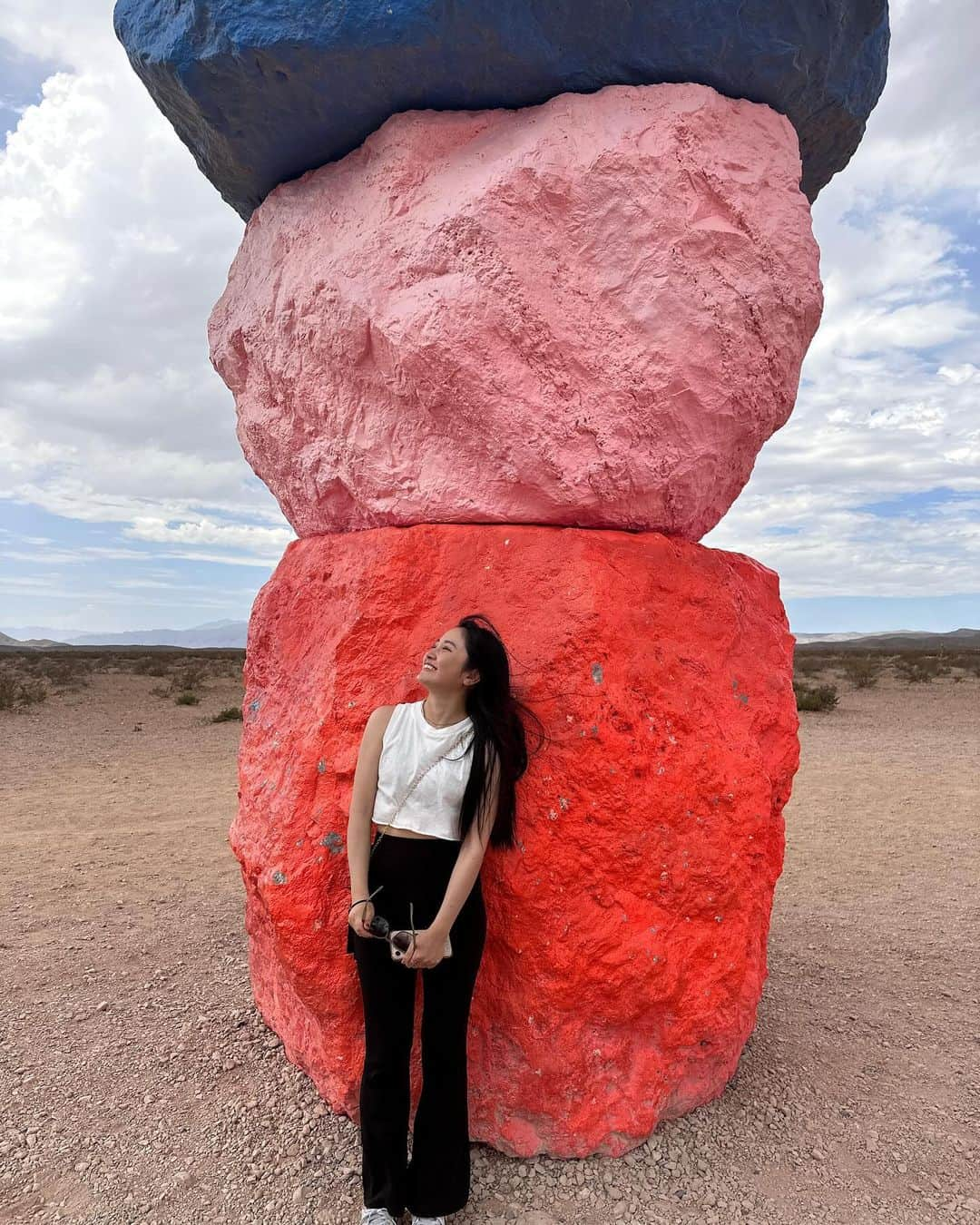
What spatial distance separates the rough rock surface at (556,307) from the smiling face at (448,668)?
0.53 metres

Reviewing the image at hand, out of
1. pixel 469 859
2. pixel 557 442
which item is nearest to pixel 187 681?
pixel 557 442

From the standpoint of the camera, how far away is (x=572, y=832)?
2.53 meters

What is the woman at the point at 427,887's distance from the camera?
2.34 meters

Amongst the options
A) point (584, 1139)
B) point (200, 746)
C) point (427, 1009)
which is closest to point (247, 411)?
point (427, 1009)

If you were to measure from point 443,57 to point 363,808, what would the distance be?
2.26m

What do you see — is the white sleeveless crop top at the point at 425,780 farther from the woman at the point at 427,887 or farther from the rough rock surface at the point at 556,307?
the rough rock surface at the point at 556,307

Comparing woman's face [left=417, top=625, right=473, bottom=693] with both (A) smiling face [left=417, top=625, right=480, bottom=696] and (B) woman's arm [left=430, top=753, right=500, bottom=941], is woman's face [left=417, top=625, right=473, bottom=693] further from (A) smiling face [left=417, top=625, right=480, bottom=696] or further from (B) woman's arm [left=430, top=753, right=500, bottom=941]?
(B) woman's arm [left=430, top=753, right=500, bottom=941]

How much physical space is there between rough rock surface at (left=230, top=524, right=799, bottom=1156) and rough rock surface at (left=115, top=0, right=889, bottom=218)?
141 cm

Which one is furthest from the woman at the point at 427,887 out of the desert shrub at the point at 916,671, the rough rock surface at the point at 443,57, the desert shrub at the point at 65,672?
the desert shrub at the point at 916,671

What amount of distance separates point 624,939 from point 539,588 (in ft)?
3.57

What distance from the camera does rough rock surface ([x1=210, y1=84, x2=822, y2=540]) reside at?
2.62 metres

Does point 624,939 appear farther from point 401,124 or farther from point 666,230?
point 401,124

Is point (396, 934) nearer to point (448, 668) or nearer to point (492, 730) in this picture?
point (492, 730)

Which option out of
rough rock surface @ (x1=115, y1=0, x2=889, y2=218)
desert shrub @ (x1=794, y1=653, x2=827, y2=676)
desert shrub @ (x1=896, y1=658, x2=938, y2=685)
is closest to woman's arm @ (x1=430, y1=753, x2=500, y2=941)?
rough rock surface @ (x1=115, y1=0, x2=889, y2=218)
